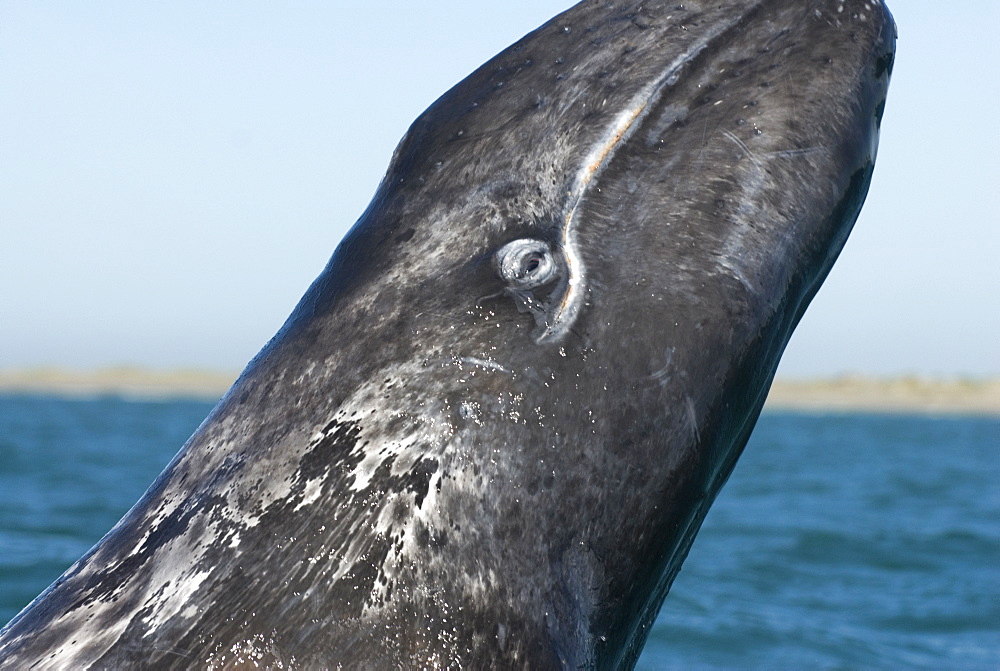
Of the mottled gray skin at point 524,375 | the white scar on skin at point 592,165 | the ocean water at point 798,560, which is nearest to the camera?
the mottled gray skin at point 524,375

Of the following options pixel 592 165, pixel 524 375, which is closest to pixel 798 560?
pixel 592 165

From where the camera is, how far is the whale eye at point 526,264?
2650mm

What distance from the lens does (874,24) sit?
3.02m

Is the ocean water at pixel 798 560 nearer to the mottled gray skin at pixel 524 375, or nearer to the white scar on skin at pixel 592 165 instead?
the mottled gray skin at pixel 524 375

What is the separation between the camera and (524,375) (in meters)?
2.56

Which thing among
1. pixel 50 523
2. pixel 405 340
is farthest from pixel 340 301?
pixel 50 523

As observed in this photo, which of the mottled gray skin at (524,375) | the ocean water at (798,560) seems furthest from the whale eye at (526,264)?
the ocean water at (798,560)

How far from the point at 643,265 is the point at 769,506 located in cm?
2018

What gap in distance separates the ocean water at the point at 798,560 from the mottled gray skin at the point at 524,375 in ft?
21.8

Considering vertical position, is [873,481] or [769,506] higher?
[769,506]

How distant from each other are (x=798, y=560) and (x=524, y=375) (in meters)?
13.5

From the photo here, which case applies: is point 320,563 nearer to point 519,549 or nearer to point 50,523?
point 519,549

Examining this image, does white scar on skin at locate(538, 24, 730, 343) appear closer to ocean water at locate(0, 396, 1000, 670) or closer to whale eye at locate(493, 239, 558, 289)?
whale eye at locate(493, 239, 558, 289)

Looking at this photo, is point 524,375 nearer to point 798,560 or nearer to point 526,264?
point 526,264
